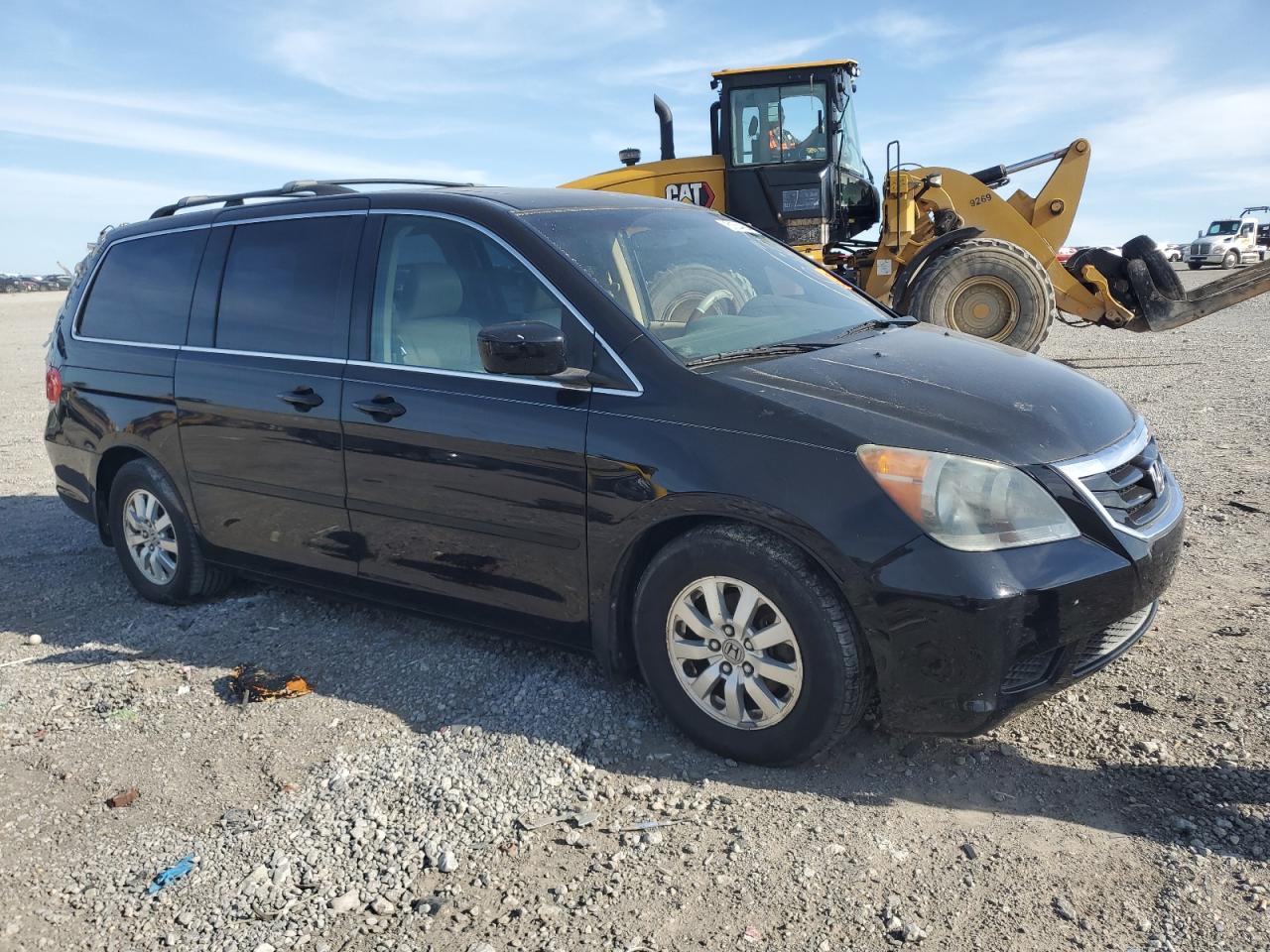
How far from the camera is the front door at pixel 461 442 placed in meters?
3.62

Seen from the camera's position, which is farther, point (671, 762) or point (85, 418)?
point (85, 418)

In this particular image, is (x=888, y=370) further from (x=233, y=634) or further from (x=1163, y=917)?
(x=233, y=634)

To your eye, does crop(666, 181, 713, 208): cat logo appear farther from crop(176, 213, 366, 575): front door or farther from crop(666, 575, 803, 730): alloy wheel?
crop(666, 575, 803, 730): alloy wheel

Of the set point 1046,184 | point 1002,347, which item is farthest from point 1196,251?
point 1002,347

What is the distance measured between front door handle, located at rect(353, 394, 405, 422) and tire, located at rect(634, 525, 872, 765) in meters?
1.25

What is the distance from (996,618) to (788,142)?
10.1 metres

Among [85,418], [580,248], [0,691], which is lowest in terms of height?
[0,691]

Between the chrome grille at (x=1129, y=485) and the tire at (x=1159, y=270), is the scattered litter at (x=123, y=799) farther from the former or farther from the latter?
the tire at (x=1159, y=270)

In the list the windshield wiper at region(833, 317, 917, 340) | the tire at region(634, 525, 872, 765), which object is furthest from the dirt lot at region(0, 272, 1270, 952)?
the windshield wiper at region(833, 317, 917, 340)

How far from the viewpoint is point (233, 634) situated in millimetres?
4805

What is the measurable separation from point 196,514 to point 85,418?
3.39ft

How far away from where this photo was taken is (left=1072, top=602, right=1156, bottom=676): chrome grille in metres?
3.12

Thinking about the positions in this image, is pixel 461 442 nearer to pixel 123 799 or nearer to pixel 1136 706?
pixel 123 799

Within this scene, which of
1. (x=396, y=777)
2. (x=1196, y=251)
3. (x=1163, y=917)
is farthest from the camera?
(x=1196, y=251)
